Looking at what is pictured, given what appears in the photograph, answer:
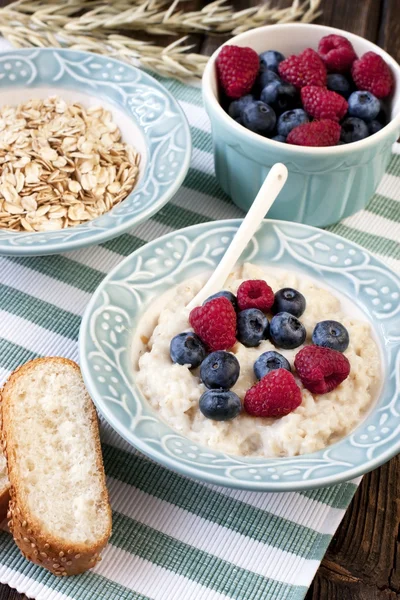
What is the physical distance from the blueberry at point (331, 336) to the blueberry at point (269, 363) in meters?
0.09

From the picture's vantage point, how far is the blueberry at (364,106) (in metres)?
1.84

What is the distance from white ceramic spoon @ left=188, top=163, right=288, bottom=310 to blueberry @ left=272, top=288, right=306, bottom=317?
0.45ft

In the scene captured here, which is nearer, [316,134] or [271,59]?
[316,134]

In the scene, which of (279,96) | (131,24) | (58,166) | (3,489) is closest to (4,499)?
(3,489)

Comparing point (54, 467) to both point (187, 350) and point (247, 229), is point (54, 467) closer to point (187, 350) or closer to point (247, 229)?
point (187, 350)

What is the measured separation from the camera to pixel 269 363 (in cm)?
147

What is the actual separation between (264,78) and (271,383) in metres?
0.87

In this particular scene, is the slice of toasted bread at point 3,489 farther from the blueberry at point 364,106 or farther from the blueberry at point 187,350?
the blueberry at point 364,106

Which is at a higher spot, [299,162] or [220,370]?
[299,162]

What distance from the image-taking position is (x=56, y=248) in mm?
1676

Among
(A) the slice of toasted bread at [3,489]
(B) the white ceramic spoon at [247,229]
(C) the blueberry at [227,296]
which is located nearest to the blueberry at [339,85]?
(B) the white ceramic spoon at [247,229]

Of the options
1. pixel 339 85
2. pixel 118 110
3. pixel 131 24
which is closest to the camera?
pixel 339 85

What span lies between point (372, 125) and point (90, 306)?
2.67 ft

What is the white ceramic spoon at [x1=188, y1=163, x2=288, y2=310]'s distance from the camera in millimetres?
1658
